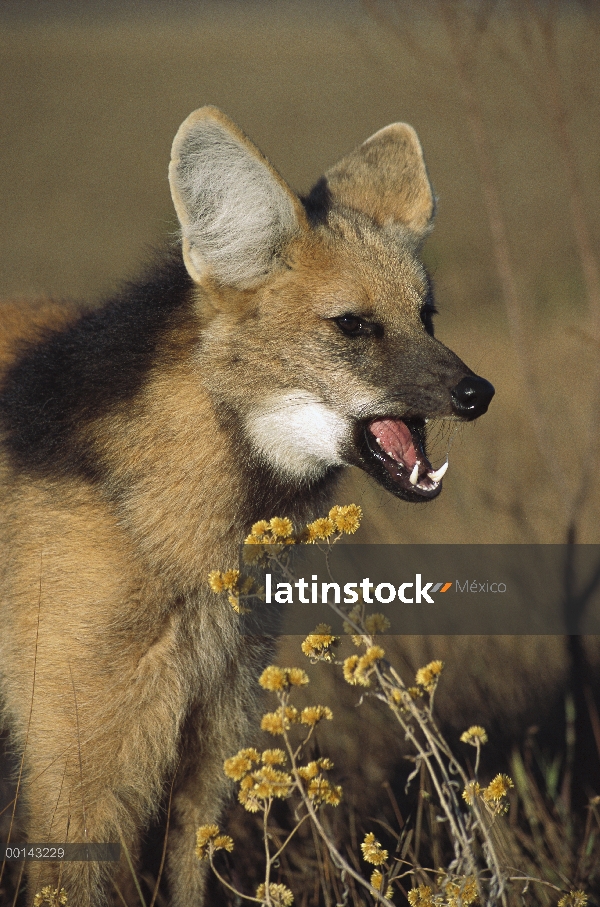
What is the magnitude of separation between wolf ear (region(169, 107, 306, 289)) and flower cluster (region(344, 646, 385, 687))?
45.4 inches

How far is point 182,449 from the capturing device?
2.36 m

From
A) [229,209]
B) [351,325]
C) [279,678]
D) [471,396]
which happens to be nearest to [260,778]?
[279,678]

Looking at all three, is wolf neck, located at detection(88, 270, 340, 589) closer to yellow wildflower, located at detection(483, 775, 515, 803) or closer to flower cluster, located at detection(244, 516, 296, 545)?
flower cluster, located at detection(244, 516, 296, 545)

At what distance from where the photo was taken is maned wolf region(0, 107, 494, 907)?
2.26 metres

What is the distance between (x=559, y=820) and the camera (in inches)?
118

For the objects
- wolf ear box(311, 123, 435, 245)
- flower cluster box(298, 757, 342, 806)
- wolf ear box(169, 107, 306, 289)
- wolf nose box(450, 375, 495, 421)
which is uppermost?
wolf ear box(311, 123, 435, 245)

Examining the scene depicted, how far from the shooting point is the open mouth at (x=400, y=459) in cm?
223

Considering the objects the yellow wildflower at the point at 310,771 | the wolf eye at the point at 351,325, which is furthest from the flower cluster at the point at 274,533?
the wolf eye at the point at 351,325

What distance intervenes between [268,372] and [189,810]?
1.53m

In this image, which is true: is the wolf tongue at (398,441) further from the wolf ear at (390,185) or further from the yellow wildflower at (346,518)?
the wolf ear at (390,185)

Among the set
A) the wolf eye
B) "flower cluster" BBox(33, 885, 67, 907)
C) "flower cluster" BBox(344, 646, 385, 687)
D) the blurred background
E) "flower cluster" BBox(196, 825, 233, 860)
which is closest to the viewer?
"flower cluster" BBox(344, 646, 385, 687)

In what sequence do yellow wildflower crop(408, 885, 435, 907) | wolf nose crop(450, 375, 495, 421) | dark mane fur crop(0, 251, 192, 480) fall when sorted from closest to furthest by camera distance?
yellow wildflower crop(408, 885, 435, 907)
wolf nose crop(450, 375, 495, 421)
dark mane fur crop(0, 251, 192, 480)

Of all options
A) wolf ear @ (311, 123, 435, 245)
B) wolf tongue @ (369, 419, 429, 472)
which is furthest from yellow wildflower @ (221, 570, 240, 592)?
wolf ear @ (311, 123, 435, 245)

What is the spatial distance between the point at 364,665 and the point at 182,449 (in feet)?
3.22
